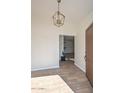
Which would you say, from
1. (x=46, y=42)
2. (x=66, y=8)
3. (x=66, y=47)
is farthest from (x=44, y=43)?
(x=66, y=47)

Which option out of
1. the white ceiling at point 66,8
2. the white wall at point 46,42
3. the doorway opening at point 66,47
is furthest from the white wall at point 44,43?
the doorway opening at point 66,47

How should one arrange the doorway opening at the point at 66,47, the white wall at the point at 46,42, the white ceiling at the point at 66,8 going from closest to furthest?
1. the white ceiling at the point at 66,8
2. the white wall at the point at 46,42
3. the doorway opening at the point at 66,47

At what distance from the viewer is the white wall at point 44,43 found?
5465mm

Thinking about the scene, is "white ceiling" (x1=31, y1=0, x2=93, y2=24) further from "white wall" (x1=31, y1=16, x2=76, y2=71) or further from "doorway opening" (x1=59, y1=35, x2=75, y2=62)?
"doorway opening" (x1=59, y1=35, x2=75, y2=62)

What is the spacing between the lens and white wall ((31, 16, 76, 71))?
546 centimetres

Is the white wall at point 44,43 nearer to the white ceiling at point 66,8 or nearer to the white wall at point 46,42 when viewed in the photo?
the white wall at point 46,42

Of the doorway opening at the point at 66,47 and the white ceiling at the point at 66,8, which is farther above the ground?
the white ceiling at the point at 66,8

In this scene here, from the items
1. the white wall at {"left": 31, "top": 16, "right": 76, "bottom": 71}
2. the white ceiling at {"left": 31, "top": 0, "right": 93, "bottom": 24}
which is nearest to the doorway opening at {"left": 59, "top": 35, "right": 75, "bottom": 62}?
the white wall at {"left": 31, "top": 16, "right": 76, "bottom": 71}

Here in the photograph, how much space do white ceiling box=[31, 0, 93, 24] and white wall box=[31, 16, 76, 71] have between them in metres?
0.41

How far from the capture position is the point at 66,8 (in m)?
4.69

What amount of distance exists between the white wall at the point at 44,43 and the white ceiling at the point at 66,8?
41cm
